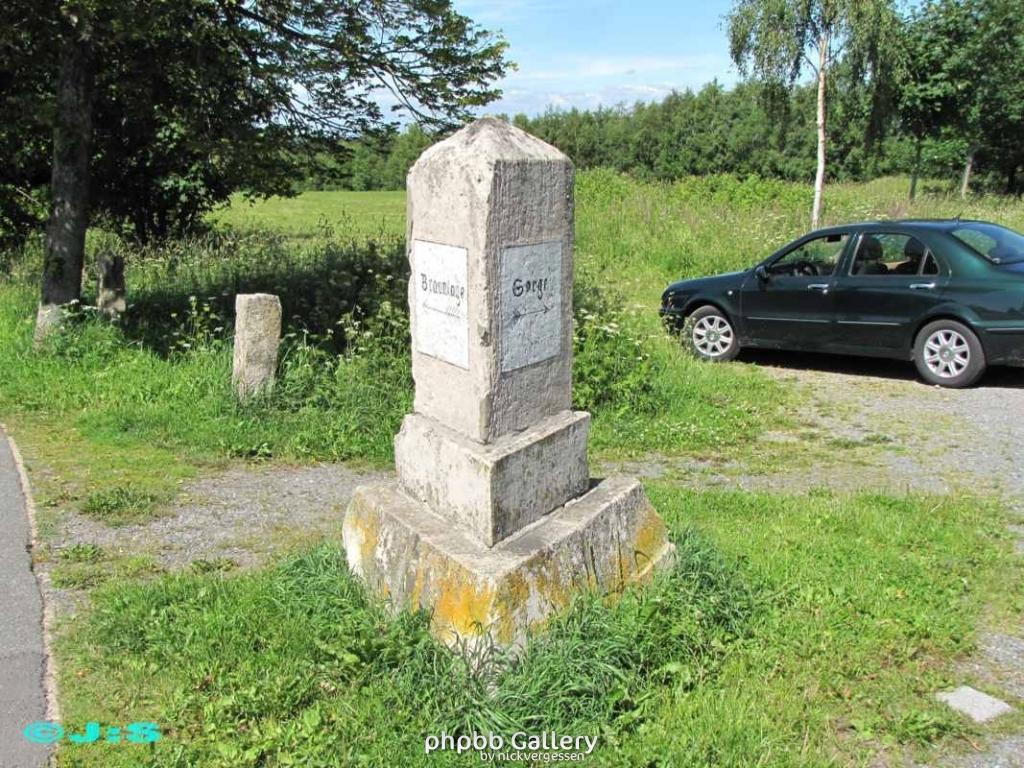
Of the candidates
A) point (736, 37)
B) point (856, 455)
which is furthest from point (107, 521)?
point (736, 37)

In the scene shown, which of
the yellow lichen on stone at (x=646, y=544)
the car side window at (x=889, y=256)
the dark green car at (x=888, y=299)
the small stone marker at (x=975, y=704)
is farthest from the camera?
the car side window at (x=889, y=256)

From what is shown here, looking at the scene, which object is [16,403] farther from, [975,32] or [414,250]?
[975,32]

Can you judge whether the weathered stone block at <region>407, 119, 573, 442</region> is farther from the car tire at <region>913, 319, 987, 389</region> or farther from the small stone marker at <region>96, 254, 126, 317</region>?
the small stone marker at <region>96, 254, 126, 317</region>

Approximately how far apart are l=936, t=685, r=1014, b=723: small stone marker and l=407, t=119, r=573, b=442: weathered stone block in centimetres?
216

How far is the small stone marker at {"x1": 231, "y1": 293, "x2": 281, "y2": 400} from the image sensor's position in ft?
26.0

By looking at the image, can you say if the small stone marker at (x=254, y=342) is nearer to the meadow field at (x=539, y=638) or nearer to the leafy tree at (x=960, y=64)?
the meadow field at (x=539, y=638)

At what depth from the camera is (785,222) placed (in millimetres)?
18125

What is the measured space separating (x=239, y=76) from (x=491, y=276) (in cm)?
590

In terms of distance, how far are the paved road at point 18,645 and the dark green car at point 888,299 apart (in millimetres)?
7828

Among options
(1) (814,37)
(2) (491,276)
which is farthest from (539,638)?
(1) (814,37)

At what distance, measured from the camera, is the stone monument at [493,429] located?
3.92 m

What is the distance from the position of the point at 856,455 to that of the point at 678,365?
2.50 meters

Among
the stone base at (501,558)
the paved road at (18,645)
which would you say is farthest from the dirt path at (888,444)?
the paved road at (18,645)

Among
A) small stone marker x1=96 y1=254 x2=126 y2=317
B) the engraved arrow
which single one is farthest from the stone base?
small stone marker x1=96 y1=254 x2=126 y2=317
